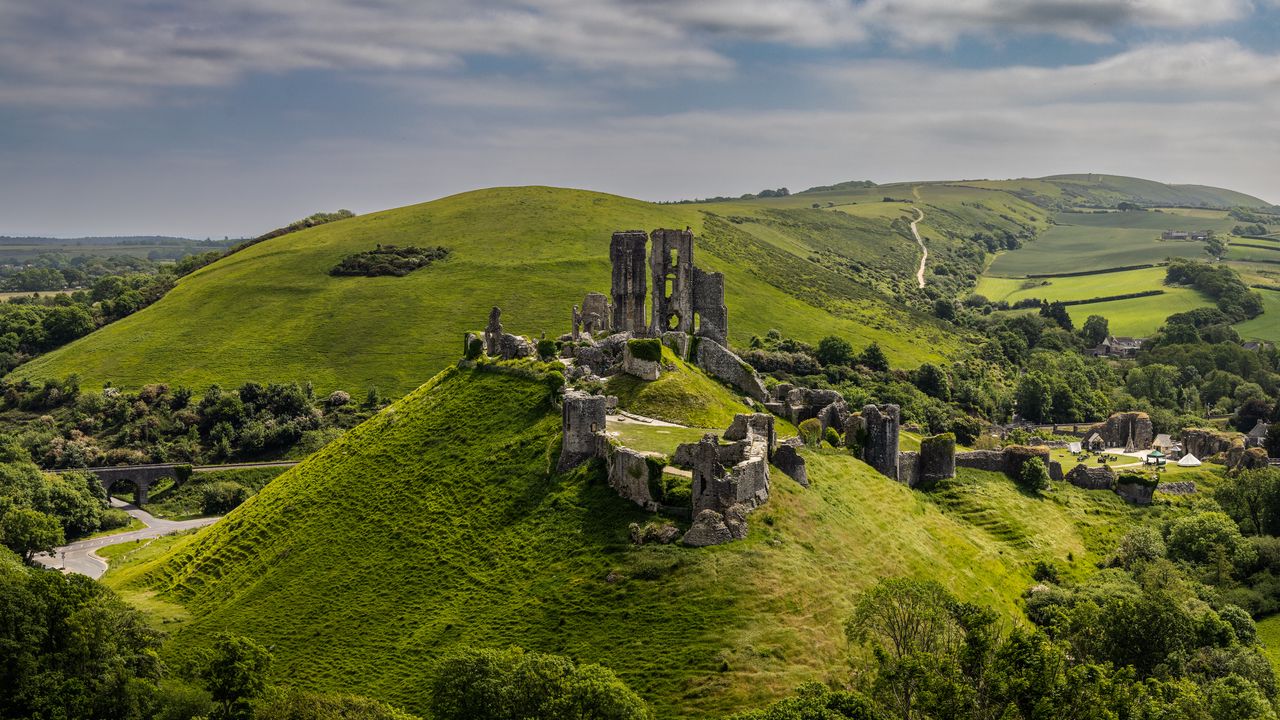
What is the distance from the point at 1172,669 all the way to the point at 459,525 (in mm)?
38374

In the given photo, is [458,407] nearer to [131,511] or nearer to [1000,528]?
[1000,528]

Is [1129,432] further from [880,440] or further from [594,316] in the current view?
[594,316]

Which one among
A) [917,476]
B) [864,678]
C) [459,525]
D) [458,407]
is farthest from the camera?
[917,476]

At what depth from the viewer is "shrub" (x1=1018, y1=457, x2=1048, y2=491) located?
80.3m

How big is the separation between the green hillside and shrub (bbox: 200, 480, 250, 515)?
1085 inches

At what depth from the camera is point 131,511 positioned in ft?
390

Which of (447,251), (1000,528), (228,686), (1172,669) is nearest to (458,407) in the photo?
(228,686)

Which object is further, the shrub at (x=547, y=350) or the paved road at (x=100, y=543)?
the paved road at (x=100, y=543)

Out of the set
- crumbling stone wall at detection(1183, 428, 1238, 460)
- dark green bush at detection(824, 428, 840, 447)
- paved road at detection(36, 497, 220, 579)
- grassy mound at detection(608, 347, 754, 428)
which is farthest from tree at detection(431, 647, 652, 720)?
crumbling stone wall at detection(1183, 428, 1238, 460)

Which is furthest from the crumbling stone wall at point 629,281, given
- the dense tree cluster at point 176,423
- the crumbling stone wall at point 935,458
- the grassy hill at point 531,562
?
the dense tree cluster at point 176,423

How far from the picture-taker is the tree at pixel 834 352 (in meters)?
159

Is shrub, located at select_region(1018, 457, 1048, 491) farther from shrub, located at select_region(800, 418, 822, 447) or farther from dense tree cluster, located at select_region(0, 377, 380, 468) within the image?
dense tree cluster, located at select_region(0, 377, 380, 468)

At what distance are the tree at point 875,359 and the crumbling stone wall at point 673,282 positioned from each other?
275ft

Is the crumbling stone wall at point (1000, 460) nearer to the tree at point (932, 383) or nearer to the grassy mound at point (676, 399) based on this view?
the grassy mound at point (676, 399)
